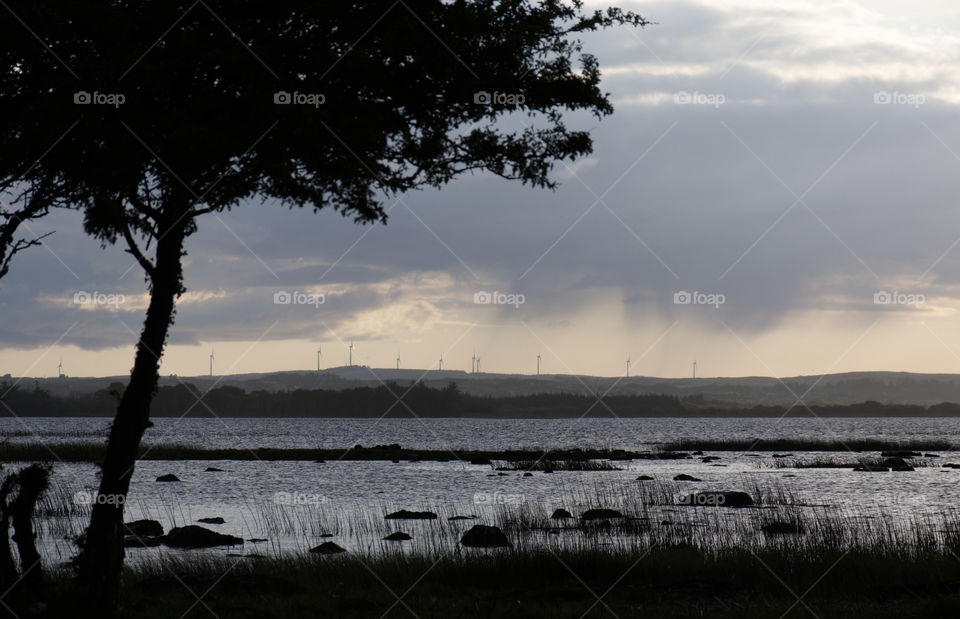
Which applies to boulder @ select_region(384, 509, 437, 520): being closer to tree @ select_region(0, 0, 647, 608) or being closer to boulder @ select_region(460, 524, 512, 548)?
boulder @ select_region(460, 524, 512, 548)

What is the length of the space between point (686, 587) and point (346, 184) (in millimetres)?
11351

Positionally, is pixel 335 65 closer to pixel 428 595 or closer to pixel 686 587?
pixel 428 595

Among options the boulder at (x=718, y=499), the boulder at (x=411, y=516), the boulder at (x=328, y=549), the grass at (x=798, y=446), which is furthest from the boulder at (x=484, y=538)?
the grass at (x=798, y=446)

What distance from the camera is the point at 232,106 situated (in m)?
11.6

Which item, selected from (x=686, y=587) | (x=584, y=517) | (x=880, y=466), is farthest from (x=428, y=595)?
(x=880, y=466)
